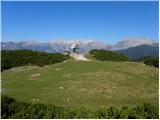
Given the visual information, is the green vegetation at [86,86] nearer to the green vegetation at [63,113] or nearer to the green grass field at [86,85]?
the green grass field at [86,85]

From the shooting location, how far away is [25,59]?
66688mm

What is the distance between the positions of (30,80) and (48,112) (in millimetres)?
29204

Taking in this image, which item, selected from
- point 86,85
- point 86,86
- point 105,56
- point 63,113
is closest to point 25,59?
point 105,56

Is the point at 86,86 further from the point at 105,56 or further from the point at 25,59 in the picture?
the point at 105,56

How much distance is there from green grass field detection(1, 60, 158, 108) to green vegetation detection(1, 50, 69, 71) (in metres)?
11.9

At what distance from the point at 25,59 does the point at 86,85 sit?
29790 mm

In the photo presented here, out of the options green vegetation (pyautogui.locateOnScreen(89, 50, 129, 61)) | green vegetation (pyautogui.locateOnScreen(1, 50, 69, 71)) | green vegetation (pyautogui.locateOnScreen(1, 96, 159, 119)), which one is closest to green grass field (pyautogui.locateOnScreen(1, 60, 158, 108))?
green vegetation (pyautogui.locateOnScreen(1, 50, 69, 71))

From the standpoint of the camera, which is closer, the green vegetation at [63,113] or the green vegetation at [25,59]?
the green vegetation at [63,113]

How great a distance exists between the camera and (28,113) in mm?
15000

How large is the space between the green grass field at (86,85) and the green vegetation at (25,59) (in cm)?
1186

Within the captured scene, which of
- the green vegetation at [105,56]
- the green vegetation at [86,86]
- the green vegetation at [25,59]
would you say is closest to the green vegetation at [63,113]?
the green vegetation at [86,86]

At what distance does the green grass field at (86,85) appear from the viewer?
34250 millimetres

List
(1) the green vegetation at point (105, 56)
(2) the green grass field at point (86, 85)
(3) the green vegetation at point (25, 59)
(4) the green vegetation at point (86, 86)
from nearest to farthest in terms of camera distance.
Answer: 1. (4) the green vegetation at point (86, 86)
2. (2) the green grass field at point (86, 85)
3. (3) the green vegetation at point (25, 59)
4. (1) the green vegetation at point (105, 56)

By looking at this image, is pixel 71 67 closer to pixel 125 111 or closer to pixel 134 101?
pixel 134 101
